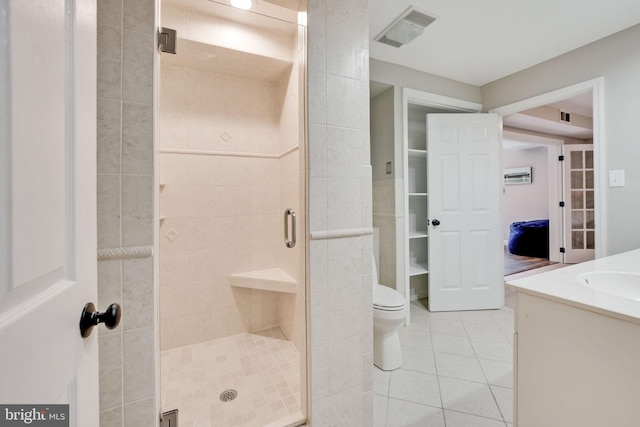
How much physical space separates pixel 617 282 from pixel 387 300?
1138 millimetres

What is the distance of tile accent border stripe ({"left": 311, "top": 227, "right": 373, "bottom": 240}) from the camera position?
126cm

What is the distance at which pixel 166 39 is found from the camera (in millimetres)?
1097

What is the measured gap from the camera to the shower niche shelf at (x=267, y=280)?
193cm

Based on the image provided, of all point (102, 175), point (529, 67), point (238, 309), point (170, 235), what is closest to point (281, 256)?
point (238, 309)

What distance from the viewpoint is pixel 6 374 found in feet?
1.05

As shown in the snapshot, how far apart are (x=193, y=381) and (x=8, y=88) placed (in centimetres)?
178

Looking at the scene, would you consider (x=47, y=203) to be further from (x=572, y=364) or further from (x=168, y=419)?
(x=572, y=364)

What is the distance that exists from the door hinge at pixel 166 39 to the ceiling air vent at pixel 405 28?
1.56 meters

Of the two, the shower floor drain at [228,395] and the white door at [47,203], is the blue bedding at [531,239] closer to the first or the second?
the shower floor drain at [228,395]

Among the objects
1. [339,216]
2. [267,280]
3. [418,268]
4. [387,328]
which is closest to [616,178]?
[418,268]

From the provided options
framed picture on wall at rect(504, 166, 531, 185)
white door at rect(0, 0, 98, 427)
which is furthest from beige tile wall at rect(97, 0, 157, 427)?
framed picture on wall at rect(504, 166, 531, 185)

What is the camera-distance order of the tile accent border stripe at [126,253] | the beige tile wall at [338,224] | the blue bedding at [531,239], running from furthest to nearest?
the blue bedding at [531,239] < the beige tile wall at [338,224] < the tile accent border stripe at [126,253]

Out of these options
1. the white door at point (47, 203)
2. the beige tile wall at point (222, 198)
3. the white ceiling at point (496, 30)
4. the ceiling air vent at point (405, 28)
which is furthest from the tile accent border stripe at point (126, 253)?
the ceiling air vent at point (405, 28)

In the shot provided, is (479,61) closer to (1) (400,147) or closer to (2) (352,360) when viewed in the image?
(1) (400,147)
